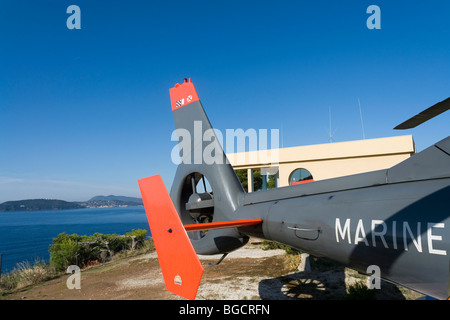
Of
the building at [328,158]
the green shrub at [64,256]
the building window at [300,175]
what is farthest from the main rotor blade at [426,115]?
the building window at [300,175]

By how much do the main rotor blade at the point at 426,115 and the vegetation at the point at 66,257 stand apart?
12.1m

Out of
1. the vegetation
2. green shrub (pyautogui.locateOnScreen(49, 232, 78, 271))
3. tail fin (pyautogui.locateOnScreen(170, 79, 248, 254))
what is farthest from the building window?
green shrub (pyautogui.locateOnScreen(49, 232, 78, 271))

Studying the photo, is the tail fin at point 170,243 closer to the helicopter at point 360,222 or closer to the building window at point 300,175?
the helicopter at point 360,222

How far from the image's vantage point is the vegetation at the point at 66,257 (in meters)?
10.3

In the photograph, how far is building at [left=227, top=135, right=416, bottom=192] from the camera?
16016mm

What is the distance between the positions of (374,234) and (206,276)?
763cm

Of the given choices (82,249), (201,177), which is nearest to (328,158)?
(201,177)

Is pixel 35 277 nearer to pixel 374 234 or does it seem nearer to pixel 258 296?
pixel 258 296

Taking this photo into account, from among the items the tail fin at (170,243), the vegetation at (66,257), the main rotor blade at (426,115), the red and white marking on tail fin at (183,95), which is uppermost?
the red and white marking on tail fin at (183,95)

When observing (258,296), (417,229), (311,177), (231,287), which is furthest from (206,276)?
(311,177)

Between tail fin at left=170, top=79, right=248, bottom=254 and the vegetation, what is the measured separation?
801cm

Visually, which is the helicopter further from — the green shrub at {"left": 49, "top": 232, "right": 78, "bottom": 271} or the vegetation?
the green shrub at {"left": 49, "top": 232, "right": 78, "bottom": 271}

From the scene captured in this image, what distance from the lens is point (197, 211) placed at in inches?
227

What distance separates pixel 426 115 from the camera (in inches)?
94.0
